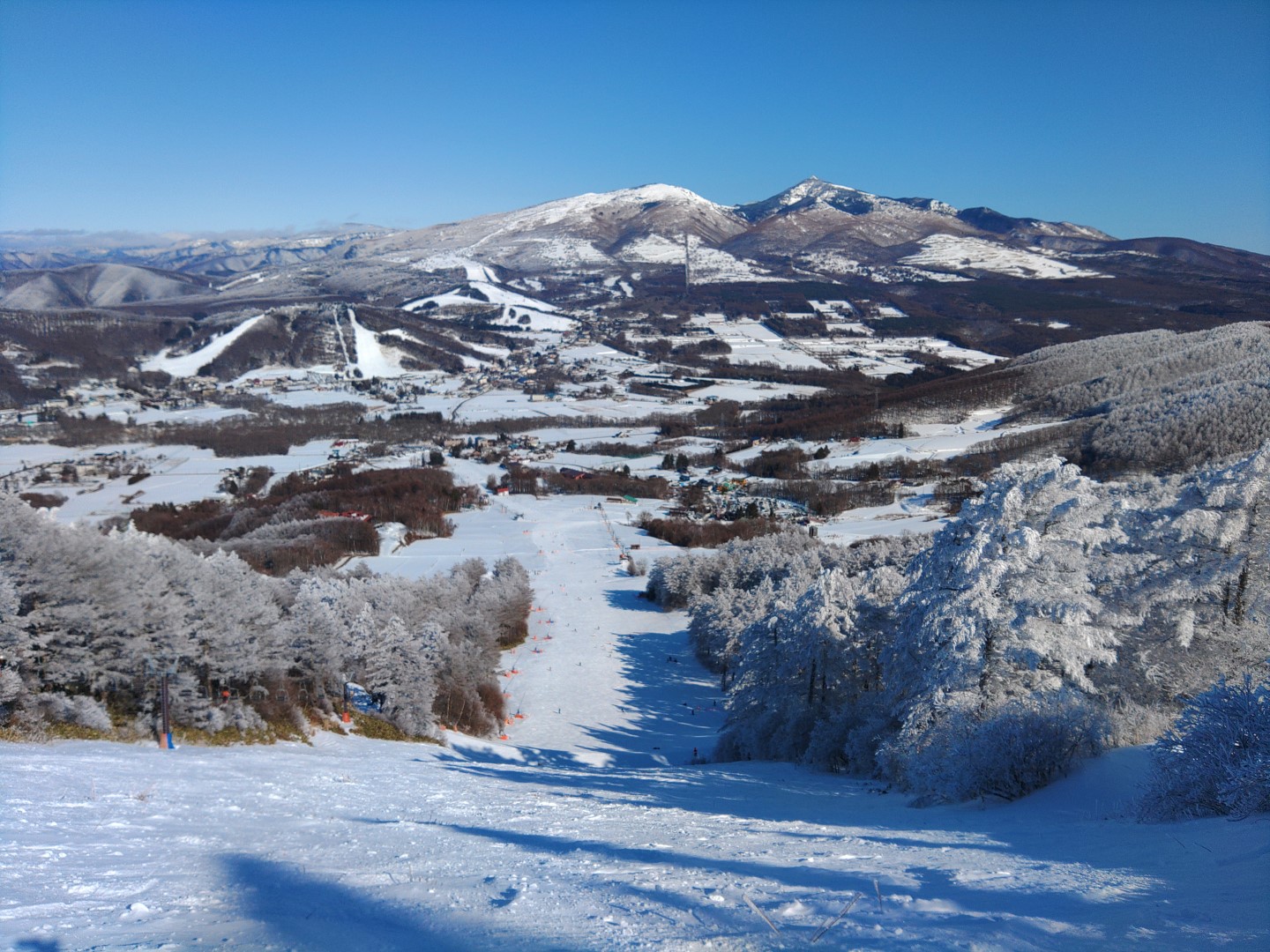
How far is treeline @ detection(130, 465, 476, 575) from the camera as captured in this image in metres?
45.4

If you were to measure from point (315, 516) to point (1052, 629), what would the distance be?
53326 millimetres

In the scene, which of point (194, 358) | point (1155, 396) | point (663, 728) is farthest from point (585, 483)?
point (194, 358)

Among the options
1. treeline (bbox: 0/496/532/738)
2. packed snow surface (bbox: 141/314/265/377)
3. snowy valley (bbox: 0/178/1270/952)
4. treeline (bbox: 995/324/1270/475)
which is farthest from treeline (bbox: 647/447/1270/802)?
packed snow surface (bbox: 141/314/265/377)

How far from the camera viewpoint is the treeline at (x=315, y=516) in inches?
1788

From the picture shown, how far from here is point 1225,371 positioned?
226ft

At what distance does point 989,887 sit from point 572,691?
83.8ft

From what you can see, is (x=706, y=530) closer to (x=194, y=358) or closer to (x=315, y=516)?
(x=315, y=516)

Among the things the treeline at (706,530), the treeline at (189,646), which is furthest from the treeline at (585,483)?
the treeline at (189,646)

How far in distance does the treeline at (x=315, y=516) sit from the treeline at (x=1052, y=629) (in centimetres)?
3392

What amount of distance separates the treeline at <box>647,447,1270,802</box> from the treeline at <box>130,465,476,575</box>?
33.9 metres

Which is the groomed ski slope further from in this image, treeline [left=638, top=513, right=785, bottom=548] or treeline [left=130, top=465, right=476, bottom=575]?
treeline [left=638, top=513, right=785, bottom=548]

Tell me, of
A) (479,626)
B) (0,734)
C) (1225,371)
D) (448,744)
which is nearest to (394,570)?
(479,626)

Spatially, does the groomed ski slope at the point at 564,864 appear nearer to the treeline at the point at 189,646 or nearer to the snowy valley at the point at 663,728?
the snowy valley at the point at 663,728

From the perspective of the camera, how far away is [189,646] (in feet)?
51.0
